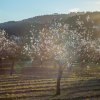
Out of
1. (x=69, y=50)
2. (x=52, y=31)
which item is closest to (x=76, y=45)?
(x=69, y=50)

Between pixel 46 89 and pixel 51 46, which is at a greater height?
pixel 51 46

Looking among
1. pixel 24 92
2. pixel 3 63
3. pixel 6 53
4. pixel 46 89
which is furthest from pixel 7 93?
pixel 3 63

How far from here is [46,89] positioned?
192ft

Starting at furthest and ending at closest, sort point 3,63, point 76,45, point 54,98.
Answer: point 3,63 < point 76,45 < point 54,98

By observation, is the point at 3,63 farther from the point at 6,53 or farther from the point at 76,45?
the point at 76,45

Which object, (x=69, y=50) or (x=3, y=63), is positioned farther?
(x=3, y=63)

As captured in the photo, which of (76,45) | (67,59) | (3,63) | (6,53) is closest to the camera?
(67,59)

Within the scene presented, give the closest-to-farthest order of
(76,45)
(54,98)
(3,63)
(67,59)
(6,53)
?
1. (54,98)
2. (67,59)
3. (76,45)
4. (6,53)
5. (3,63)

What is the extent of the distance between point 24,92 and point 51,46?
8966mm

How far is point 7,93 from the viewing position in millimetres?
54219

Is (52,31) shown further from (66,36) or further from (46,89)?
(46,89)

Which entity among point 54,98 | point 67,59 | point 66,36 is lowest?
point 54,98

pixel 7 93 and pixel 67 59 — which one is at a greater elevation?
pixel 67 59

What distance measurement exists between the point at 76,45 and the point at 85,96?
34.9 ft
